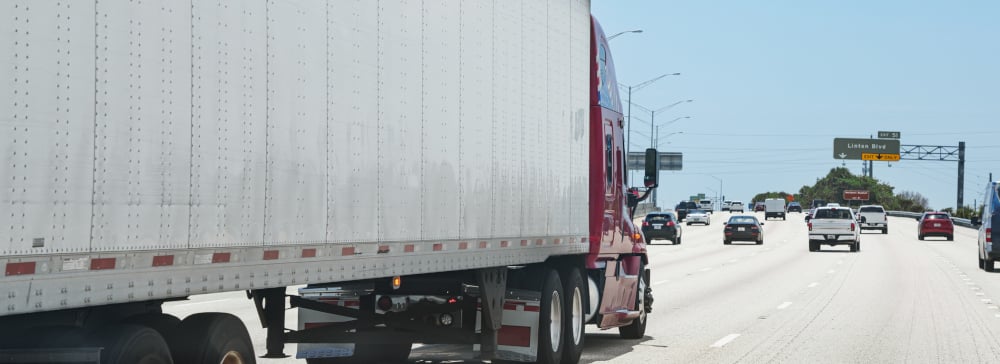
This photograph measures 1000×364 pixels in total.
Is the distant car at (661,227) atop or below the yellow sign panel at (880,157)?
below

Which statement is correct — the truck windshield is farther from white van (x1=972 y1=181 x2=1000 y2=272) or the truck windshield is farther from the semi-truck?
the semi-truck

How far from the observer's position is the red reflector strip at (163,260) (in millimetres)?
6379

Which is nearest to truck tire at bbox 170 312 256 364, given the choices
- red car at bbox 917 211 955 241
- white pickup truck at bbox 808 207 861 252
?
white pickup truck at bbox 808 207 861 252

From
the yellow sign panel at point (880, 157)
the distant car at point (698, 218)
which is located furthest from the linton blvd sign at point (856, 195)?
the distant car at point (698, 218)

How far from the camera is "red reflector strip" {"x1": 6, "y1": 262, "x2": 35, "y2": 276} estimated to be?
5.39 metres

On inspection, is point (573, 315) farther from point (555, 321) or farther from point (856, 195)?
point (856, 195)

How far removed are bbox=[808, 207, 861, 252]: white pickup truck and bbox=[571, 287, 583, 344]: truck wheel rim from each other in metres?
41.3

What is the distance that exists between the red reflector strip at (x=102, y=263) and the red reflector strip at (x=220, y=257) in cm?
86

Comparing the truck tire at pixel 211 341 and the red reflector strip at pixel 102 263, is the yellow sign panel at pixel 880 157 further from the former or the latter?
the red reflector strip at pixel 102 263

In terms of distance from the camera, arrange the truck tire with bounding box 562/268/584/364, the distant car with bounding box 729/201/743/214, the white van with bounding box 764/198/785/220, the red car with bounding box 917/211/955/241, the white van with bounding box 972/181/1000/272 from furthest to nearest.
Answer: the distant car with bounding box 729/201/743/214
the white van with bounding box 764/198/785/220
the red car with bounding box 917/211/955/241
the white van with bounding box 972/181/1000/272
the truck tire with bounding box 562/268/584/364

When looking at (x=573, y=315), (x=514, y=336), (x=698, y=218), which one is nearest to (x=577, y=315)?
(x=573, y=315)

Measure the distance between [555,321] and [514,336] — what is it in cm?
75

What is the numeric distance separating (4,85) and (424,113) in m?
4.70

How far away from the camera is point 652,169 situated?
15.9m
